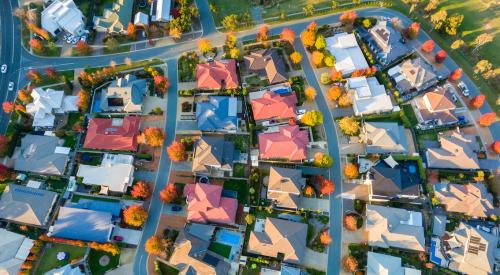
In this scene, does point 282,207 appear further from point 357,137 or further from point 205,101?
point 205,101

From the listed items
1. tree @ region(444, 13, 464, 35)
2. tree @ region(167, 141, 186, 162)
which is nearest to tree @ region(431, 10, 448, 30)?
tree @ region(444, 13, 464, 35)

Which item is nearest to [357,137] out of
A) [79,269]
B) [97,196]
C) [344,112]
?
[344,112]

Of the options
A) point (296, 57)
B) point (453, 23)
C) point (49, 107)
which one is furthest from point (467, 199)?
point (49, 107)

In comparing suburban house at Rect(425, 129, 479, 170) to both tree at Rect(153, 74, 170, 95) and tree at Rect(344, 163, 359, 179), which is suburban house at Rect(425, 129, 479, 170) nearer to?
tree at Rect(344, 163, 359, 179)

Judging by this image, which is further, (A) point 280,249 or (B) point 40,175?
(B) point 40,175

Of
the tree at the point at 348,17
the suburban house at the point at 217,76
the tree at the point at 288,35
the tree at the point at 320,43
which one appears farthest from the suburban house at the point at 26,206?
the tree at the point at 348,17

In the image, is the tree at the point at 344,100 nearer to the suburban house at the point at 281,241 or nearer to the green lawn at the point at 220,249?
the suburban house at the point at 281,241

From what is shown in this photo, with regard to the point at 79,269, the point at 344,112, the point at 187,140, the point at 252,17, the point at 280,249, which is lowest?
the point at 79,269
